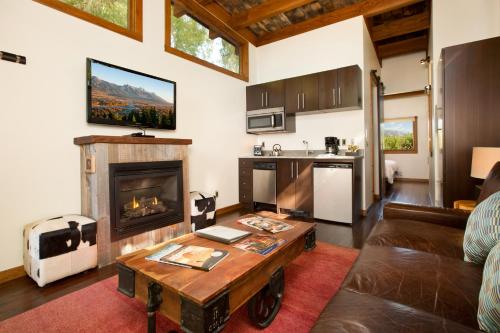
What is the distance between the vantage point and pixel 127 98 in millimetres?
2740

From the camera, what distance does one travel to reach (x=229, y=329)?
1.39 metres

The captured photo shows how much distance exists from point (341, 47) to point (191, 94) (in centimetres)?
257

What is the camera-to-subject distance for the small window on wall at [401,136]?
24.2 feet

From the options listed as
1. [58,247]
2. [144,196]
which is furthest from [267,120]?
[58,247]

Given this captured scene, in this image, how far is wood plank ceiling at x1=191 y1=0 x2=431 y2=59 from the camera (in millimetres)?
3760

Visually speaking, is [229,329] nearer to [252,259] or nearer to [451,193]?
[252,259]

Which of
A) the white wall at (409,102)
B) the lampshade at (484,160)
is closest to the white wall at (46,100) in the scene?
the lampshade at (484,160)

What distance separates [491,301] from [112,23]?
139 inches

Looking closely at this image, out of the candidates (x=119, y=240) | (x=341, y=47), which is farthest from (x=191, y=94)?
(x=341, y=47)

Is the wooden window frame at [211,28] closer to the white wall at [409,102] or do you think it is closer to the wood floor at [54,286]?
the wood floor at [54,286]

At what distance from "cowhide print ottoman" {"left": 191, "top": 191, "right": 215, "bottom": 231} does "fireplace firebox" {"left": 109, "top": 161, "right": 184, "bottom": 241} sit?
0.62 ft

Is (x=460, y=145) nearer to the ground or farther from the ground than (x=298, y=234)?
farther from the ground

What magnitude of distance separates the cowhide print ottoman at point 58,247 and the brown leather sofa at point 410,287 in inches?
79.9

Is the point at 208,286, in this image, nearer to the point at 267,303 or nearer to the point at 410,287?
the point at 267,303
